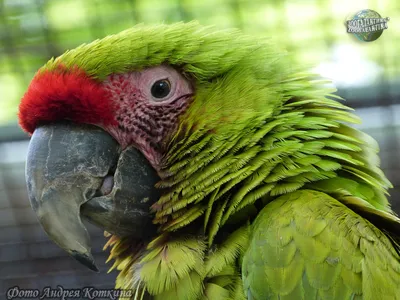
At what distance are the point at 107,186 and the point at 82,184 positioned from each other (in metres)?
0.05

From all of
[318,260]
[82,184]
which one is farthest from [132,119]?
[318,260]

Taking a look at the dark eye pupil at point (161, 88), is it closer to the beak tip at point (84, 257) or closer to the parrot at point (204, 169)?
the parrot at point (204, 169)

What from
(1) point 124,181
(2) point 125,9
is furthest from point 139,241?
(2) point 125,9

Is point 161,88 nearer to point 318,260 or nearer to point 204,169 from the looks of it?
point 204,169

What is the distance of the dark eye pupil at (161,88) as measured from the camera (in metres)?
1.00

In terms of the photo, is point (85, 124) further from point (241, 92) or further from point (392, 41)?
point (392, 41)

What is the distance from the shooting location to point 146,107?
1001mm

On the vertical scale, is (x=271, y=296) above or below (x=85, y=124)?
below

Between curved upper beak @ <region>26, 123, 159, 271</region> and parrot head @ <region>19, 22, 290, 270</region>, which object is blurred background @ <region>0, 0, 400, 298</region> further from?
curved upper beak @ <region>26, 123, 159, 271</region>

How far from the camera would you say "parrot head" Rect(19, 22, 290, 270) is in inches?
36.3

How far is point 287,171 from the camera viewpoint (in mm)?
912

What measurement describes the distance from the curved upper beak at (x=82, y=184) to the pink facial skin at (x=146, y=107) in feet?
0.07

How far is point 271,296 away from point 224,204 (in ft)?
0.59

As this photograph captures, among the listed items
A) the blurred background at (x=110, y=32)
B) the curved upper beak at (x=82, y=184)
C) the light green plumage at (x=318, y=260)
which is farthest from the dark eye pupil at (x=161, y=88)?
the blurred background at (x=110, y=32)
